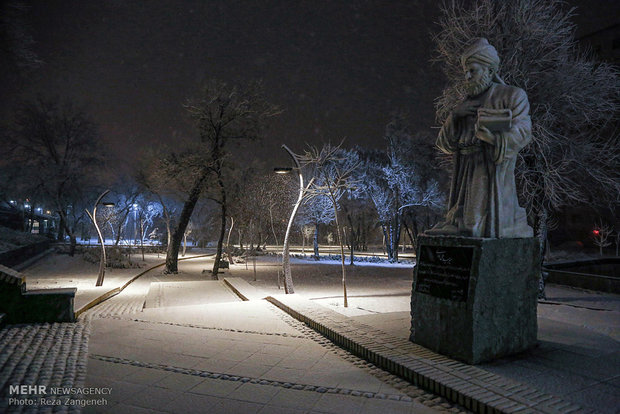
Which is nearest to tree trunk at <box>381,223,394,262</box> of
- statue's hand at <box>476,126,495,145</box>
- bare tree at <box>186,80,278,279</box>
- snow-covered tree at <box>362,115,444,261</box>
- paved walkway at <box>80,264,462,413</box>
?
snow-covered tree at <box>362,115,444,261</box>

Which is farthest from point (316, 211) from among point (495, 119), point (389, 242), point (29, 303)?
point (495, 119)

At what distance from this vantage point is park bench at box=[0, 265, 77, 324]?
7.37m

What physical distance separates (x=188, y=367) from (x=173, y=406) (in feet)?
4.15

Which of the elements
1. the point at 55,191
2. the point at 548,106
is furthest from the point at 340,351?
the point at 55,191

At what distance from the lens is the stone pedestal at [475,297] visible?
504 cm

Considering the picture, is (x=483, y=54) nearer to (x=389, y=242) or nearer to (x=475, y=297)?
(x=475, y=297)

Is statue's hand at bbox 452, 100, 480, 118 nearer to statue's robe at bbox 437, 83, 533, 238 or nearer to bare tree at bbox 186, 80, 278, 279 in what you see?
statue's robe at bbox 437, 83, 533, 238

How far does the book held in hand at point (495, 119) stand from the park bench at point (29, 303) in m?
7.65

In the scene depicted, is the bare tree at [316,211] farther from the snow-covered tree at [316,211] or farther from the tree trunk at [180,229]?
the tree trunk at [180,229]

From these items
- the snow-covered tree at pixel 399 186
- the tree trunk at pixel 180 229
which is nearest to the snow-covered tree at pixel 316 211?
the snow-covered tree at pixel 399 186

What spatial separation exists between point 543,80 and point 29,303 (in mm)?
13309

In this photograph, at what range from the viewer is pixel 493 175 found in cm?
536

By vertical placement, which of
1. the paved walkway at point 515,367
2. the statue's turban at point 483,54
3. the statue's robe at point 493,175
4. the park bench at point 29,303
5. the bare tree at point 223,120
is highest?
the bare tree at point 223,120

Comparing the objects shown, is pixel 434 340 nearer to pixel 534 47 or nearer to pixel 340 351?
pixel 340 351
